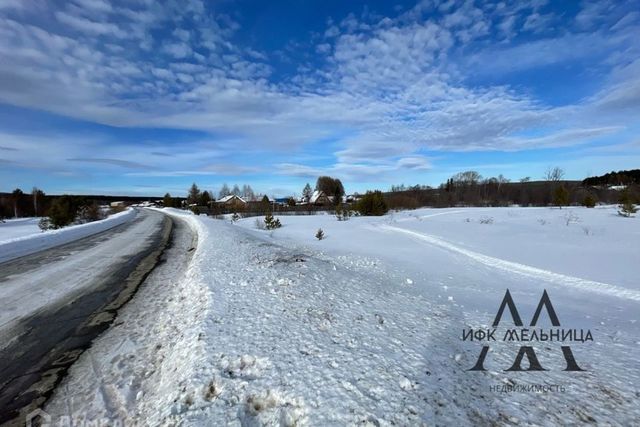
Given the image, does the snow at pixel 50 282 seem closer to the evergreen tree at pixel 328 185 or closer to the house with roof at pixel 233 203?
the house with roof at pixel 233 203

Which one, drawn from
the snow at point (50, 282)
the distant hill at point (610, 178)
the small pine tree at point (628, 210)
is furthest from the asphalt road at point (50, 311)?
the distant hill at point (610, 178)

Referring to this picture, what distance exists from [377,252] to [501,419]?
32.4 ft

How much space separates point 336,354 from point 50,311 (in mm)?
5047

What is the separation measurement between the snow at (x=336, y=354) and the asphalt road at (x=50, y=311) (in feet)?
0.91

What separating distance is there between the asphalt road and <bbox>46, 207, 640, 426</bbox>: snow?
0.28m

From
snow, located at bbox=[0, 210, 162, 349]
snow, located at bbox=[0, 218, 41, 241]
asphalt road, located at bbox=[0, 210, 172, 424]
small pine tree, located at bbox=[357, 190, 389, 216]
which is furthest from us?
small pine tree, located at bbox=[357, 190, 389, 216]

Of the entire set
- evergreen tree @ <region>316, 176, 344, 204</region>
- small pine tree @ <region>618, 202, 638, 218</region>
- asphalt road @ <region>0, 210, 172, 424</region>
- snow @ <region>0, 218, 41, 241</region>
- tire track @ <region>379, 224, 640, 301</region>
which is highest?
evergreen tree @ <region>316, 176, 344, 204</region>

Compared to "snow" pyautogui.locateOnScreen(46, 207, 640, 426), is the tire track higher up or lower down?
lower down

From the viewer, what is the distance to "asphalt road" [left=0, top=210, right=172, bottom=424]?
10.8 ft

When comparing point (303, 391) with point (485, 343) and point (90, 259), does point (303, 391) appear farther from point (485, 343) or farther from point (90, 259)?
point (90, 259)

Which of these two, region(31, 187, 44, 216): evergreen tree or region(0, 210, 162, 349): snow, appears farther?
region(31, 187, 44, 216): evergreen tree

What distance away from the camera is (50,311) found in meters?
5.30

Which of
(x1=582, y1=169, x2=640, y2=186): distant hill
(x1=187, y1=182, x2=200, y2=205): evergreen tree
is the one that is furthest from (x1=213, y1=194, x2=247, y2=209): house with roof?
(x1=582, y1=169, x2=640, y2=186): distant hill

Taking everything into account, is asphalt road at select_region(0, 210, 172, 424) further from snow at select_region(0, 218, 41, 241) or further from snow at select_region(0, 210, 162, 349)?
snow at select_region(0, 218, 41, 241)
